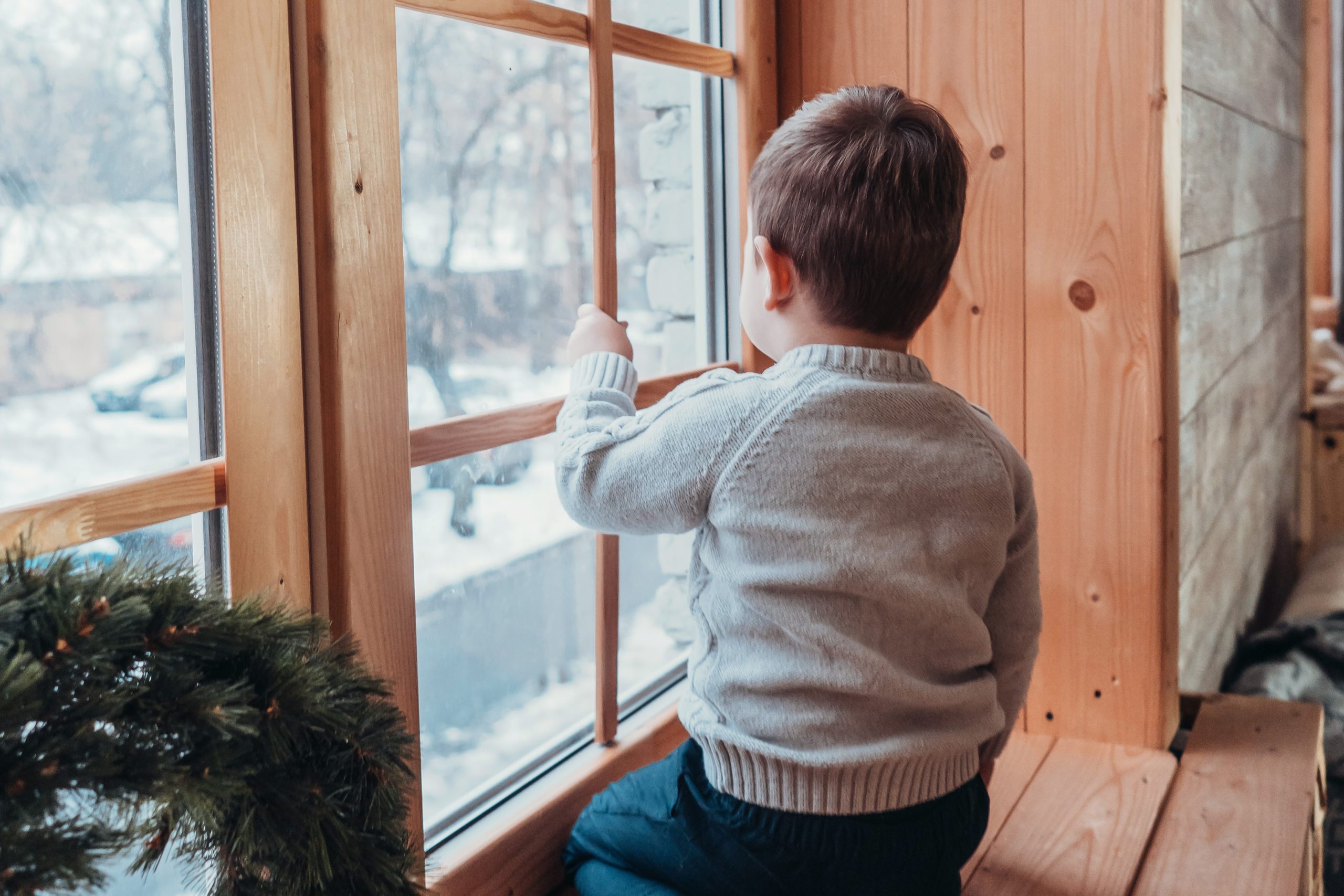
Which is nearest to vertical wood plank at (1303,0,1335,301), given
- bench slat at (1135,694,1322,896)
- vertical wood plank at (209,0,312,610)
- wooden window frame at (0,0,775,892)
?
bench slat at (1135,694,1322,896)

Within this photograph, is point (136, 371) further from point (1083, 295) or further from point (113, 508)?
point (1083, 295)

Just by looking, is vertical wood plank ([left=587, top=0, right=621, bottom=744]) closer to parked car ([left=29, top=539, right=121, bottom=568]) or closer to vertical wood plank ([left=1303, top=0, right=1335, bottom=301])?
parked car ([left=29, top=539, right=121, bottom=568])

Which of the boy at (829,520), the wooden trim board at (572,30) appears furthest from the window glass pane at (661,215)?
the boy at (829,520)

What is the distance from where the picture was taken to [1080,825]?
57.3 inches

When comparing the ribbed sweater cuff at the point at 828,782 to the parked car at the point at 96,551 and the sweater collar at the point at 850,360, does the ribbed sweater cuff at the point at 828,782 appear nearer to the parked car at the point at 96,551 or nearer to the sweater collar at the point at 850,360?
the sweater collar at the point at 850,360

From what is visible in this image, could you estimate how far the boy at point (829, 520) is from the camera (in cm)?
101

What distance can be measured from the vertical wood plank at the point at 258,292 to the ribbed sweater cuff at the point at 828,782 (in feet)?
1.40

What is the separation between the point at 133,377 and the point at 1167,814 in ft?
4.20

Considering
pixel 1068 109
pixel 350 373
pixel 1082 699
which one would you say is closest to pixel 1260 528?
pixel 1082 699

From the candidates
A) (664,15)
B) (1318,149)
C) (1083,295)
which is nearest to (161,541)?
(664,15)

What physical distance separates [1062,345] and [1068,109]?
0.30 metres

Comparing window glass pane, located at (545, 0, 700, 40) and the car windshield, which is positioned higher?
window glass pane, located at (545, 0, 700, 40)

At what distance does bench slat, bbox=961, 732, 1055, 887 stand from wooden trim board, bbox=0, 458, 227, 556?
3.05 feet

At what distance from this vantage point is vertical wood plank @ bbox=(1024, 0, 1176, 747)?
1.51 metres
